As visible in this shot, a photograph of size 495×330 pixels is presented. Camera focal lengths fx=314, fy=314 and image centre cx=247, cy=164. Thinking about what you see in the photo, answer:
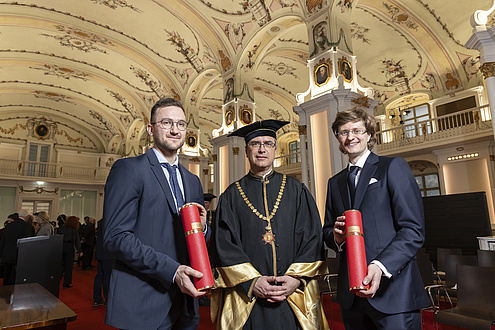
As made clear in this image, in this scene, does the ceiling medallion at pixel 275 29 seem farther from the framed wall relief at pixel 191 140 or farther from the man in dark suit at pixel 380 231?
the man in dark suit at pixel 380 231

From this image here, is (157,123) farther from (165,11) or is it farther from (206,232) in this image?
(165,11)

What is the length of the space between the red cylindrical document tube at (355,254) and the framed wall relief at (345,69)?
645 centimetres

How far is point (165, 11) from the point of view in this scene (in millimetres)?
10453

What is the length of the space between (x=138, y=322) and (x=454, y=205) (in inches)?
304

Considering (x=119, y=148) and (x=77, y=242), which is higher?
(x=119, y=148)

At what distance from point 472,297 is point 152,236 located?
3.21m

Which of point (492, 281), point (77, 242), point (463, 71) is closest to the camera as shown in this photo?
point (492, 281)

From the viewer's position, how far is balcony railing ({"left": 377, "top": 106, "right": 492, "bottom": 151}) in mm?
10688

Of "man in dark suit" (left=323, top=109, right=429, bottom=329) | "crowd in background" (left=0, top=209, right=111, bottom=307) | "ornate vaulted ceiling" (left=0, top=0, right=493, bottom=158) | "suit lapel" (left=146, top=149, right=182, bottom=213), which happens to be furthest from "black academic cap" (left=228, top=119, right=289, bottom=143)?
"ornate vaulted ceiling" (left=0, top=0, right=493, bottom=158)

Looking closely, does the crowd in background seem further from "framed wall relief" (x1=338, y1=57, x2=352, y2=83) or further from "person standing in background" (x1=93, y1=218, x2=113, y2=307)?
"framed wall relief" (x1=338, y1=57, x2=352, y2=83)

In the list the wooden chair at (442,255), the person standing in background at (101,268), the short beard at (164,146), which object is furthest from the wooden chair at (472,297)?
the person standing in background at (101,268)

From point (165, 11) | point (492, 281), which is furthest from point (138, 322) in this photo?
point (165, 11)

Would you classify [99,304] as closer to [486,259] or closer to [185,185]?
[185,185]

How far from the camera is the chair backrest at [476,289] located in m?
2.96
